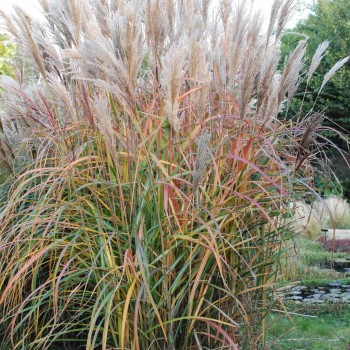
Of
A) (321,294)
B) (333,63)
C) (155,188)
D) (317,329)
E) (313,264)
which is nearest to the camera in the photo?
(155,188)

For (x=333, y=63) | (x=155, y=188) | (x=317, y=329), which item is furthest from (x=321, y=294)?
(x=333, y=63)

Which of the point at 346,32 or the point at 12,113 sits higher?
the point at 12,113

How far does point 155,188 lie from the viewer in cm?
258

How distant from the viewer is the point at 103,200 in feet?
9.30

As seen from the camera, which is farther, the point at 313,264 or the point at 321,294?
the point at 313,264

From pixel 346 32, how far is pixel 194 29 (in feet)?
40.6

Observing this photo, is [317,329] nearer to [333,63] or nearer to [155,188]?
→ [155,188]

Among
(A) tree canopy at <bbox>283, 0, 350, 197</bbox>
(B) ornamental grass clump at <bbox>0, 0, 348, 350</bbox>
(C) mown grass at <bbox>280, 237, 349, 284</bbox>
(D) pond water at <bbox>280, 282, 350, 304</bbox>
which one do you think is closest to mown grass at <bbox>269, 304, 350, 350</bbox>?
(D) pond water at <bbox>280, 282, 350, 304</bbox>

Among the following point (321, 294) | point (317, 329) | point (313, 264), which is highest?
point (317, 329)

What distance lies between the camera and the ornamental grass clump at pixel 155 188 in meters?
2.35

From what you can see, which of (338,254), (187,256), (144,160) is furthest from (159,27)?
(338,254)

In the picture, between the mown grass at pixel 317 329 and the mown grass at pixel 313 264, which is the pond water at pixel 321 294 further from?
the mown grass at pixel 317 329

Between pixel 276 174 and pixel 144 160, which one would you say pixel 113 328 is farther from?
pixel 276 174

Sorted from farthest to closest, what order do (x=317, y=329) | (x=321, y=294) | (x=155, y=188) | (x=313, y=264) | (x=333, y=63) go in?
(x=333, y=63) < (x=313, y=264) < (x=321, y=294) < (x=317, y=329) < (x=155, y=188)
